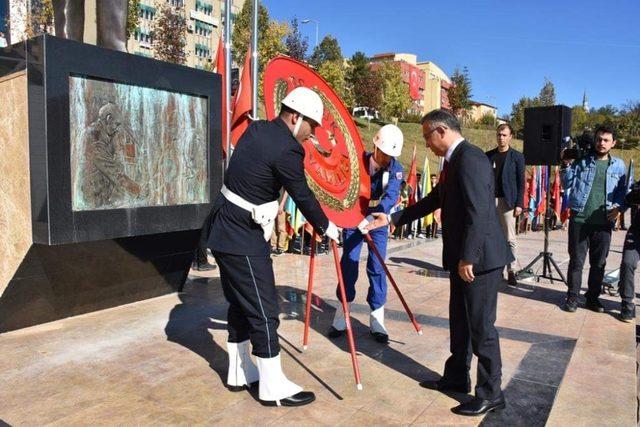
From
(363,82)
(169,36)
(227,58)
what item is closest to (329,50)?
(363,82)

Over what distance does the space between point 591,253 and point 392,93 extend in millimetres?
52984

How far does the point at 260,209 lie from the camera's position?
3289 mm

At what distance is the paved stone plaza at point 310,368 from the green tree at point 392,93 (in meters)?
52.4

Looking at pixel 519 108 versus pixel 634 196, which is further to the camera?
pixel 519 108

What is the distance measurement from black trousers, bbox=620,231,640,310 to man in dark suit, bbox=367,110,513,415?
2745mm

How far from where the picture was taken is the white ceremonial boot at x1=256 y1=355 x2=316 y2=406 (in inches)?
131

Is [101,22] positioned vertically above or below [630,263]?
above

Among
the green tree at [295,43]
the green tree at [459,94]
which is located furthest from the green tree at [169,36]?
the green tree at [459,94]

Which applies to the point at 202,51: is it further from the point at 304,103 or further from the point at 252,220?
the point at 252,220

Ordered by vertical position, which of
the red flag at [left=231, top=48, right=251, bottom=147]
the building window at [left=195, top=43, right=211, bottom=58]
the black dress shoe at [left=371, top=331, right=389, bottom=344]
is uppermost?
the building window at [left=195, top=43, right=211, bottom=58]

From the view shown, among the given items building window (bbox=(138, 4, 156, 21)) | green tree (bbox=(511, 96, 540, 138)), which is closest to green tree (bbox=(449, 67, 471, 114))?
green tree (bbox=(511, 96, 540, 138))

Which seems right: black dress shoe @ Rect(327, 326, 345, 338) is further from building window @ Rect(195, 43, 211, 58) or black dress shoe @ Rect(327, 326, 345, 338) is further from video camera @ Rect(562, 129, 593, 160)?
building window @ Rect(195, 43, 211, 58)

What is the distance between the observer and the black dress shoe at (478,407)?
3244mm

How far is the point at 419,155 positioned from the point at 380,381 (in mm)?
40149
